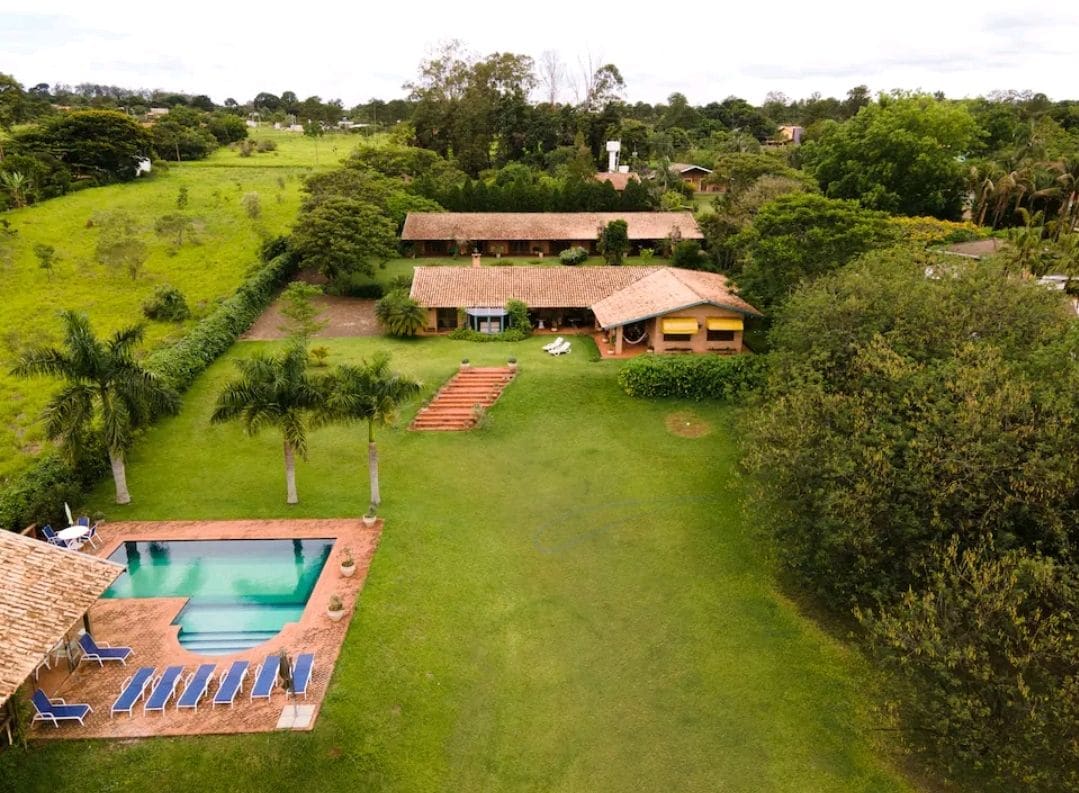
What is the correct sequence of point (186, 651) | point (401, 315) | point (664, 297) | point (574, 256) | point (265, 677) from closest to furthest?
point (265, 677) < point (186, 651) < point (664, 297) < point (401, 315) < point (574, 256)

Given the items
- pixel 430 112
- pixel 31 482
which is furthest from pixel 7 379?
pixel 430 112

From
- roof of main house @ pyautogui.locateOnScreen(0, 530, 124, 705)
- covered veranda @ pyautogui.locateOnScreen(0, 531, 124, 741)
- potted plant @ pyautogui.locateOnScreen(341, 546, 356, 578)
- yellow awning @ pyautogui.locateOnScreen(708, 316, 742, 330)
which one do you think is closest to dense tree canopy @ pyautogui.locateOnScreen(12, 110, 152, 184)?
yellow awning @ pyautogui.locateOnScreen(708, 316, 742, 330)

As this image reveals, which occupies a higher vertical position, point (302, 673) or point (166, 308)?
point (166, 308)

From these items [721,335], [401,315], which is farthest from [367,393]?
[721,335]

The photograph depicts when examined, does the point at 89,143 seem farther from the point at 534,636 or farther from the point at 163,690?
the point at 534,636

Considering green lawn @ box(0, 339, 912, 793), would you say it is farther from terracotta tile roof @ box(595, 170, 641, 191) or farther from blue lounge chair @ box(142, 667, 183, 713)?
terracotta tile roof @ box(595, 170, 641, 191)

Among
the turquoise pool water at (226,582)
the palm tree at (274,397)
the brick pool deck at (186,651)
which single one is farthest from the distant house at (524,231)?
the turquoise pool water at (226,582)

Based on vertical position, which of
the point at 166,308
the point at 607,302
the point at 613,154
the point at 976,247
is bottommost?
the point at 166,308
